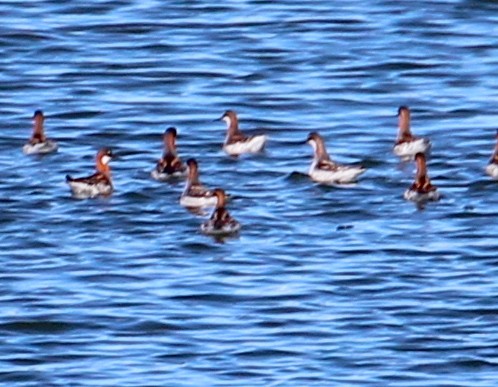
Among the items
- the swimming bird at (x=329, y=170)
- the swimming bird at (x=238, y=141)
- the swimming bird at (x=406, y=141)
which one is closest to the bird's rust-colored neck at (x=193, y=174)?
the swimming bird at (x=329, y=170)

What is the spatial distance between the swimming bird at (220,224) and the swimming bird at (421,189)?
179 centimetres

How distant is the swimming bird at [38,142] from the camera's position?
23938 millimetres

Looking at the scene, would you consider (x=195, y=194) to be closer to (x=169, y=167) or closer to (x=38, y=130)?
(x=169, y=167)

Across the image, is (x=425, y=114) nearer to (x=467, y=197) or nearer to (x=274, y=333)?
(x=467, y=197)

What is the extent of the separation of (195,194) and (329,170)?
1495 millimetres

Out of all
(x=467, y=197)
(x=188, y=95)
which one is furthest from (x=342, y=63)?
(x=467, y=197)

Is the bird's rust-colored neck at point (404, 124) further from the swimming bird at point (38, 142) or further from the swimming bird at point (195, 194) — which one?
the swimming bird at point (38, 142)

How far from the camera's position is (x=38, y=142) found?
942 inches

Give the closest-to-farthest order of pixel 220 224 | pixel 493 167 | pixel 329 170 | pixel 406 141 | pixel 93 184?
pixel 220 224 → pixel 93 184 → pixel 329 170 → pixel 493 167 → pixel 406 141

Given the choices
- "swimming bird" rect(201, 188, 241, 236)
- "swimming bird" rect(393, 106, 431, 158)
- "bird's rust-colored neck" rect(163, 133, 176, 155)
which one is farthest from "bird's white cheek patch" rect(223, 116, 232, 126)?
"swimming bird" rect(201, 188, 241, 236)

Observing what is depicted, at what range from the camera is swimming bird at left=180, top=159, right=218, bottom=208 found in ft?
71.3

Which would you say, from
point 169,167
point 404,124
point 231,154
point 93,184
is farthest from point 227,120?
point 93,184

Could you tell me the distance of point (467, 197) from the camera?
22.2 m

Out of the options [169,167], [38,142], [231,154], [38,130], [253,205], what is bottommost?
[253,205]
